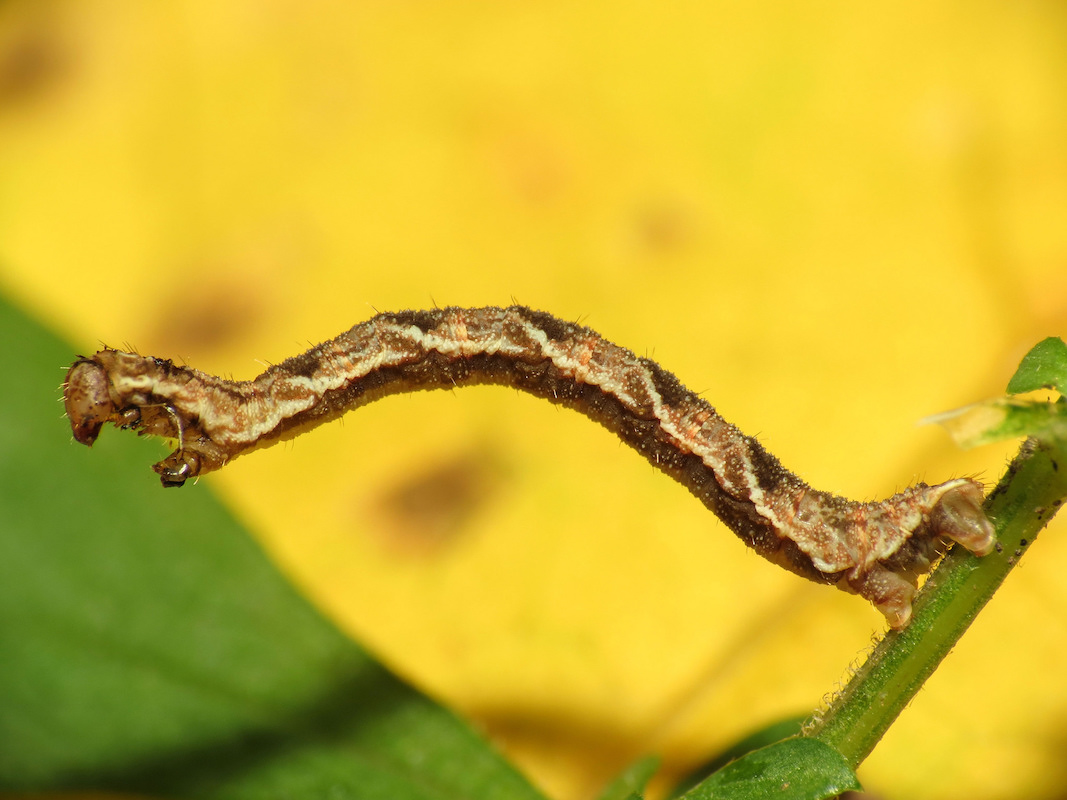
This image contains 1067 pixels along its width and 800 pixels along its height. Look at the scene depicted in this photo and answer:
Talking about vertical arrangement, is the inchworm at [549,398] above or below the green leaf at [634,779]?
above

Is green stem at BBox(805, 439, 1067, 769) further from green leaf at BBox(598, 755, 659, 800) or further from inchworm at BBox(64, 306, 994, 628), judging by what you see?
green leaf at BBox(598, 755, 659, 800)

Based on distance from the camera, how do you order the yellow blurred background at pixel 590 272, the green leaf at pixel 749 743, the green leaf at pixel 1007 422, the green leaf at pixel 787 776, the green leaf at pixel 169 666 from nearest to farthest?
the green leaf at pixel 1007 422 → the green leaf at pixel 787 776 → the green leaf at pixel 749 743 → the green leaf at pixel 169 666 → the yellow blurred background at pixel 590 272

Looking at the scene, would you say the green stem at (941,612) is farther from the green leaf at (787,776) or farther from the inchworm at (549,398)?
the inchworm at (549,398)

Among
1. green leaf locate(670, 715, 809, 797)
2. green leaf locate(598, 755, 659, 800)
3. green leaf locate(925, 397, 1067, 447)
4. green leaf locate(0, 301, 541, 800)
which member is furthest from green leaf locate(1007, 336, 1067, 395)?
green leaf locate(0, 301, 541, 800)

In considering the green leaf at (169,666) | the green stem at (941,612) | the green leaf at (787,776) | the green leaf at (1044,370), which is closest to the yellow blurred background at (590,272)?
the green leaf at (169,666)

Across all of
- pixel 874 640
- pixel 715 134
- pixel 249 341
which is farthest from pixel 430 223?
pixel 874 640

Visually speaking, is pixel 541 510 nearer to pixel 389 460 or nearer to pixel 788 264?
pixel 389 460

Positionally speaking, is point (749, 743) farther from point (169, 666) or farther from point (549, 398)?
point (169, 666)
